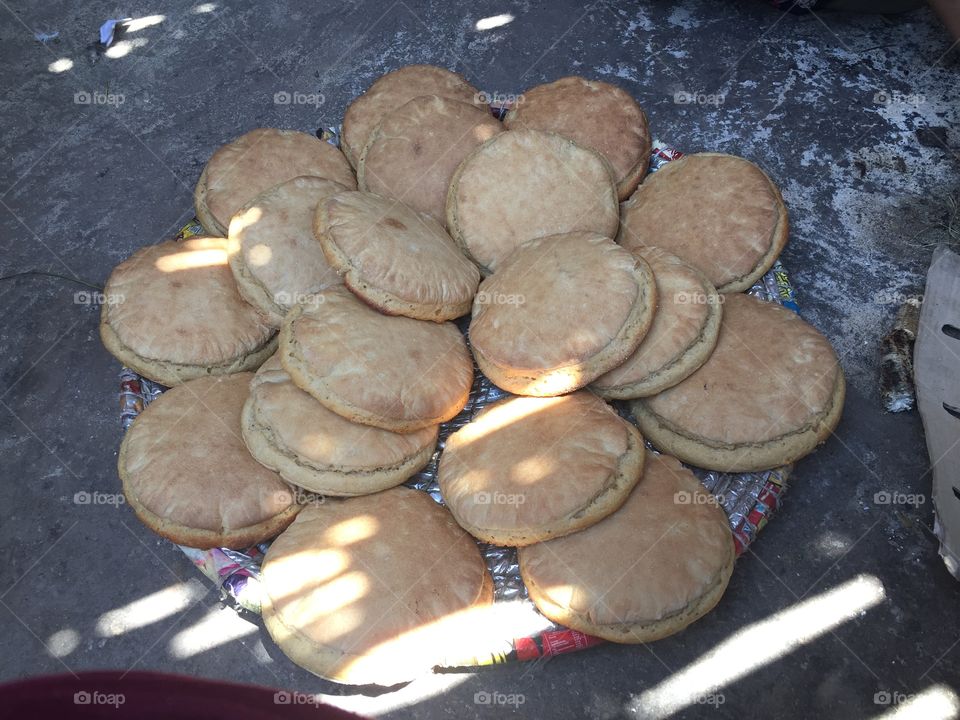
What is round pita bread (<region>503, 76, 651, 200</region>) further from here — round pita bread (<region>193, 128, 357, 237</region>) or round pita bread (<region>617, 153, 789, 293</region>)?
round pita bread (<region>193, 128, 357, 237</region>)

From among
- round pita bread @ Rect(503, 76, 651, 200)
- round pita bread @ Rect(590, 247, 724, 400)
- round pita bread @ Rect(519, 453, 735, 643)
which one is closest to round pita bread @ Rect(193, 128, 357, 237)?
round pita bread @ Rect(503, 76, 651, 200)

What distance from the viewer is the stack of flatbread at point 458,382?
284 cm

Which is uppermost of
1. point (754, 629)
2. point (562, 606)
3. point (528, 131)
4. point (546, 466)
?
Result: point (528, 131)

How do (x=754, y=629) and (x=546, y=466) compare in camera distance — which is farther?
(x=754, y=629)

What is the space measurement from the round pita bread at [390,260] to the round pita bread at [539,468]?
0.54 meters

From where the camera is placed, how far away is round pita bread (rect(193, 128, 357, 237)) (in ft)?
12.1

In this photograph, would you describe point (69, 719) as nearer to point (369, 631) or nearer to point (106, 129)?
point (369, 631)

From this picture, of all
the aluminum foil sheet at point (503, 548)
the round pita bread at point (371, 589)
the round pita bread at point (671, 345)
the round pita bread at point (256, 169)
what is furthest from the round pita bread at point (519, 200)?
the round pita bread at point (371, 589)

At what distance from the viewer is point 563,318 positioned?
310 cm

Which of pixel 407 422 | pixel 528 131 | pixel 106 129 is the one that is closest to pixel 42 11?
pixel 106 129

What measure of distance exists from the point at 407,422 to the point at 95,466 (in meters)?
1.99

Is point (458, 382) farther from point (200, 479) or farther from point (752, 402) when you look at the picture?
point (752, 402)

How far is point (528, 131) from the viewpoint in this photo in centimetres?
364

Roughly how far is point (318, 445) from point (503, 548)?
860 mm
